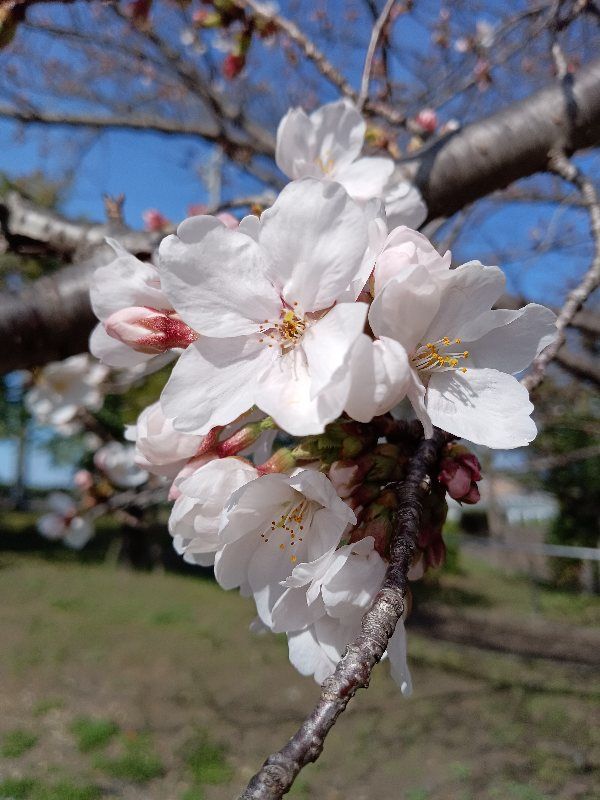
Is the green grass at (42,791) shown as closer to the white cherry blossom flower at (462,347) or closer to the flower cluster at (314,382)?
the flower cluster at (314,382)

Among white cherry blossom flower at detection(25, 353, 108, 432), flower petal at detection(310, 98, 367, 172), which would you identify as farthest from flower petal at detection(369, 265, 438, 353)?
white cherry blossom flower at detection(25, 353, 108, 432)

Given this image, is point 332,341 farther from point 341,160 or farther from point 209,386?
point 341,160

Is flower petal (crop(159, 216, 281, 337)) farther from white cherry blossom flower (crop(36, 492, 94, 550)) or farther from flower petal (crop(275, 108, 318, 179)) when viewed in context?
white cherry blossom flower (crop(36, 492, 94, 550))

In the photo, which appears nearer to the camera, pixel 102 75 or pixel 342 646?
pixel 342 646

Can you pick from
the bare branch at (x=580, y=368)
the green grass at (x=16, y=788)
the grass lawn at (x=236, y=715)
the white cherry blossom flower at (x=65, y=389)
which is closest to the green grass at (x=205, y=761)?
the grass lawn at (x=236, y=715)

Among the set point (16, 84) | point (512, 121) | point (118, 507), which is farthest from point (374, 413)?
point (16, 84)

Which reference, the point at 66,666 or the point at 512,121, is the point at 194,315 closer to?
the point at 512,121

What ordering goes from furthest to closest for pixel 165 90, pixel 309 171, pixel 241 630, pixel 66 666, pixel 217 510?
pixel 241 630 < pixel 66 666 < pixel 165 90 < pixel 309 171 < pixel 217 510
